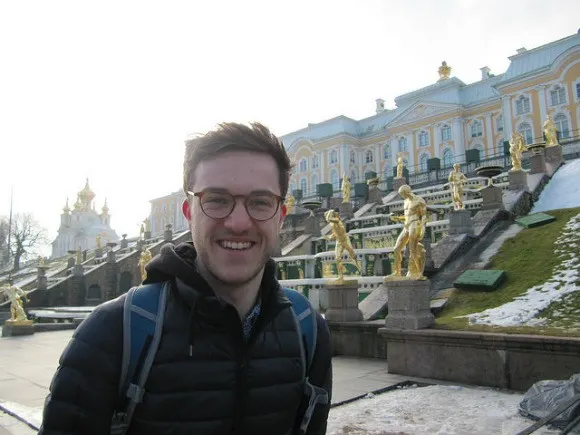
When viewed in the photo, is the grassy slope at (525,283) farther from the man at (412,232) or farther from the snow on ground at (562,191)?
the snow on ground at (562,191)

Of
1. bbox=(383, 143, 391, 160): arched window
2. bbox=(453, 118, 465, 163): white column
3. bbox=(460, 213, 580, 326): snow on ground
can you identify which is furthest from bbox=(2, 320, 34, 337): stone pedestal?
bbox=(383, 143, 391, 160): arched window

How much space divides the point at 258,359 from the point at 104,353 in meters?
0.58

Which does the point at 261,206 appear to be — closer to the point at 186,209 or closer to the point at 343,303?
the point at 186,209

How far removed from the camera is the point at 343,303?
9.73m

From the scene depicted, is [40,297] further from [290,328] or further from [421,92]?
[421,92]

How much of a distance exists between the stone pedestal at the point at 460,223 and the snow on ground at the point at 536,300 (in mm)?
4100

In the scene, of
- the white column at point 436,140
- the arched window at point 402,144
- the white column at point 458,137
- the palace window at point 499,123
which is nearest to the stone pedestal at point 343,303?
the white column at point 458,137

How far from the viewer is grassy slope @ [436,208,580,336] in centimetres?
713

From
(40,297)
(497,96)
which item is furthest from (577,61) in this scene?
(40,297)

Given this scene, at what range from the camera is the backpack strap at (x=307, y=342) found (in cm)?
191

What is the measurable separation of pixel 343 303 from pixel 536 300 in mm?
3812

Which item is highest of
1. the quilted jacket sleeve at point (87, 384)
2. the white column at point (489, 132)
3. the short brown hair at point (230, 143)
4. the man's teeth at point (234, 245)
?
the white column at point (489, 132)

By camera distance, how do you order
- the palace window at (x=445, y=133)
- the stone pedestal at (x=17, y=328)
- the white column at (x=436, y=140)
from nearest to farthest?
1. the stone pedestal at (x=17, y=328)
2. the palace window at (x=445, y=133)
3. the white column at (x=436, y=140)

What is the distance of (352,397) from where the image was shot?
6.09 meters
